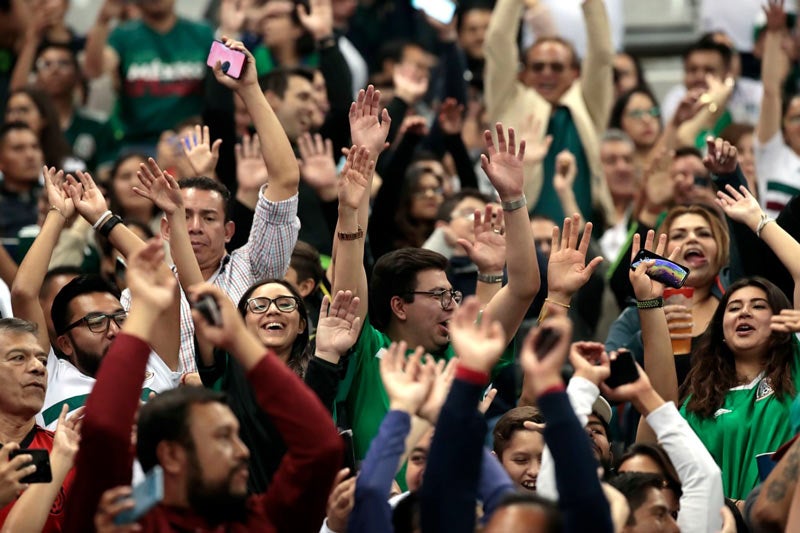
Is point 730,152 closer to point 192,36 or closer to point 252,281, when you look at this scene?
point 252,281

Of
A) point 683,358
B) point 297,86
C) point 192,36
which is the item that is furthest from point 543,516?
point 192,36

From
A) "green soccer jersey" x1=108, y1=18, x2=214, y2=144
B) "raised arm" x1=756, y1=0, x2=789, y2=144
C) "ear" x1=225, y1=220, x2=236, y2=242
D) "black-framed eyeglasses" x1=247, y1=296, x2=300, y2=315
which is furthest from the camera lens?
"green soccer jersey" x1=108, y1=18, x2=214, y2=144

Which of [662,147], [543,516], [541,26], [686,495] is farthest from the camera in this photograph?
[541,26]

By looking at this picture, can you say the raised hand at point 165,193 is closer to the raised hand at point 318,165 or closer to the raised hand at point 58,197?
the raised hand at point 58,197

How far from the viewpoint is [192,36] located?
10.5 meters

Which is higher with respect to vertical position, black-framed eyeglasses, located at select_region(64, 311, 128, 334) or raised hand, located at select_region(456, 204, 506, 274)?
raised hand, located at select_region(456, 204, 506, 274)

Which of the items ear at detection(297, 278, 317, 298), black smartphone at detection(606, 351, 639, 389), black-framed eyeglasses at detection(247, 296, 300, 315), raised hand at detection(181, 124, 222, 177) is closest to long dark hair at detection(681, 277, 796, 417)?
black smartphone at detection(606, 351, 639, 389)

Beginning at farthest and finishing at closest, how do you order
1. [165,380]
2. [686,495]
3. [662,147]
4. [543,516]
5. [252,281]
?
[662,147] < [252,281] < [165,380] < [686,495] < [543,516]

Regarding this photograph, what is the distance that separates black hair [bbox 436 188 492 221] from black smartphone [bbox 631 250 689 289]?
5.97 ft

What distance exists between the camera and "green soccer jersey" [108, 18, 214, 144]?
10289 millimetres

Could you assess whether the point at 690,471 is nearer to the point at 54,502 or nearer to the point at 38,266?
the point at 54,502

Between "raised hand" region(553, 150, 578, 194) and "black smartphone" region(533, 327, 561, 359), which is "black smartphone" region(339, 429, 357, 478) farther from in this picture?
"raised hand" region(553, 150, 578, 194)

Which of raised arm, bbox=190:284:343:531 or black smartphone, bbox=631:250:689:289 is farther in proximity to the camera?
black smartphone, bbox=631:250:689:289

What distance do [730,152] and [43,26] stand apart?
17.1 ft
